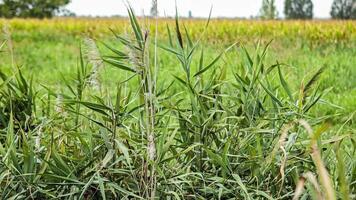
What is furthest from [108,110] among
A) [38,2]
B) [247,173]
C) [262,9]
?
[38,2]

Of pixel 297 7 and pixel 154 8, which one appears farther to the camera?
pixel 297 7

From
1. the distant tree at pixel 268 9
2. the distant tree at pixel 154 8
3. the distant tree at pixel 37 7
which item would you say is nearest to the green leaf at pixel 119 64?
the distant tree at pixel 154 8

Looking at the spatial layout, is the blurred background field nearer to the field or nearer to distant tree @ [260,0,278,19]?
distant tree @ [260,0,278,19]

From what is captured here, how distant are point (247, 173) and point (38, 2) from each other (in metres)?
38.6

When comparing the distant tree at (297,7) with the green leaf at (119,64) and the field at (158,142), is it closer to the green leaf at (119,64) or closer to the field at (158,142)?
the field at (158,142)

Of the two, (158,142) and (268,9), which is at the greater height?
(268,9)

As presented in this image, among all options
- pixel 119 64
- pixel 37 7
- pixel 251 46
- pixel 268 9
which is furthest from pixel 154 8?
pixel 37 7

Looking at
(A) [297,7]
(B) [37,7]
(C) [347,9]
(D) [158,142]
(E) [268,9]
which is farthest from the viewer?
(B) [37,7]

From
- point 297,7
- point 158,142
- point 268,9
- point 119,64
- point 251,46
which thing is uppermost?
point 268,9

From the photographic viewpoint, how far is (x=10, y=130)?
180 cm

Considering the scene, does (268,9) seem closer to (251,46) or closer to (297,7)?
(251,46)

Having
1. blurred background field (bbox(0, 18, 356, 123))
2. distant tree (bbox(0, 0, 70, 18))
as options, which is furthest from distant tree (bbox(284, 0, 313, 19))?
distant tree (bbox(0, 0, 70, 18))

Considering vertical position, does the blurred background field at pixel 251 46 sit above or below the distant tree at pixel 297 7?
below

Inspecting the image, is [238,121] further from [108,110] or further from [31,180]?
[31,180]
